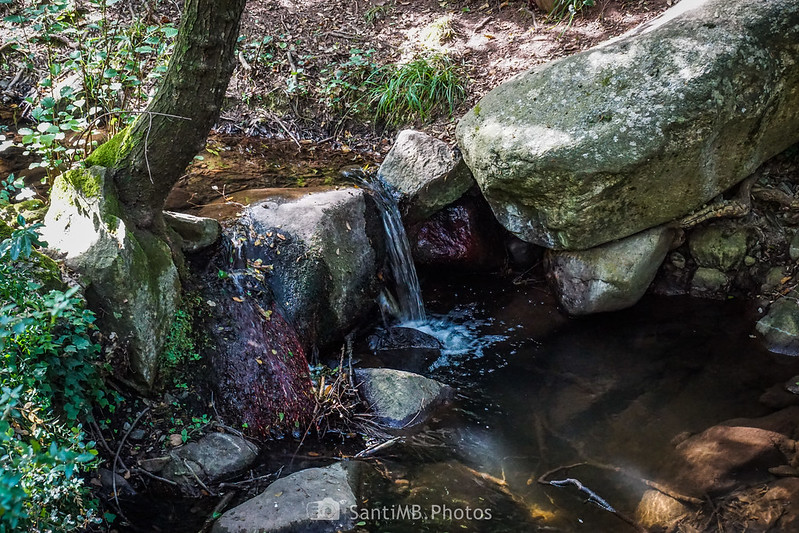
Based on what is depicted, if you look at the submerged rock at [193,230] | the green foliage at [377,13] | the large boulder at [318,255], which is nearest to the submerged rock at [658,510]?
the large boulder at [318,255]

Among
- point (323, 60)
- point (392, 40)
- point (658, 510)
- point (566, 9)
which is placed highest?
point (566, 9)

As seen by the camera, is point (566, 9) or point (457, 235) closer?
point (457, 235)

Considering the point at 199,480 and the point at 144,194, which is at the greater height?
the point at 144,194

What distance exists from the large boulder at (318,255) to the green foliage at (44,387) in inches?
58.6

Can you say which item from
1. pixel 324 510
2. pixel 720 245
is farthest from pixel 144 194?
pixel 720 245

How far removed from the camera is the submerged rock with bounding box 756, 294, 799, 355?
4570 millimetres

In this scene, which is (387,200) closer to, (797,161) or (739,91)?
(739,91)

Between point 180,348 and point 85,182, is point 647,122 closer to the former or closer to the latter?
point 180,348

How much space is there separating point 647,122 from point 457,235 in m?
1.96

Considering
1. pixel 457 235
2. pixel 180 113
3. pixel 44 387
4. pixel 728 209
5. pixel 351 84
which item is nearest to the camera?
pixel 44 387

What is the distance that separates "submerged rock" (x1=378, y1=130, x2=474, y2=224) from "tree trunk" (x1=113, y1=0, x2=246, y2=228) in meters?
2.18

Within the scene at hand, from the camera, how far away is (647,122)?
4133 mm

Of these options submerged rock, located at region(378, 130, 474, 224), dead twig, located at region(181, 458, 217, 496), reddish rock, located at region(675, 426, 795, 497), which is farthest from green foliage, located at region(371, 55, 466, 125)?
dead twig, located at region(181, 458, 217, 496)

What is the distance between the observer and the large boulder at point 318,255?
4422mm
